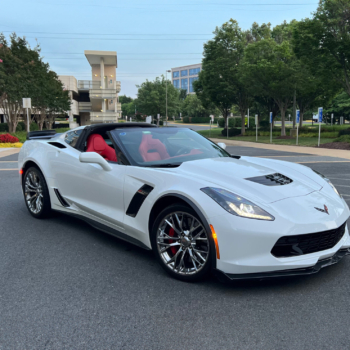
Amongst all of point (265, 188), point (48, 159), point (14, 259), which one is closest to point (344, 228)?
point (265, 188)

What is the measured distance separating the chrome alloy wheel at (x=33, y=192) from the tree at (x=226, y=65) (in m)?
35.3

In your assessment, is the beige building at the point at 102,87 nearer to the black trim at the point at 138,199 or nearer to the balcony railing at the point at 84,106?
the balcony railing at the point at 84,106

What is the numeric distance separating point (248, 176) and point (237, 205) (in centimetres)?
59

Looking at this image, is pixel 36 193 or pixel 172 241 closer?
pixel 172 241

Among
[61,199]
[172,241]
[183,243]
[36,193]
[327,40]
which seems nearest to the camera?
[183,243]

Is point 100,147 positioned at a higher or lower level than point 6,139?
higher

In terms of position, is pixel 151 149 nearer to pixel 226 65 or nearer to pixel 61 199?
pixel 61 199

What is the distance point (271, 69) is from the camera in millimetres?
29609

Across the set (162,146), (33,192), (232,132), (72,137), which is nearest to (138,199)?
(162,146)

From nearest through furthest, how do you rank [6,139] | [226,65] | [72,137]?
[72,137] < [6,139] < [226,65]

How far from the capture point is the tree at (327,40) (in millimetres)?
20500

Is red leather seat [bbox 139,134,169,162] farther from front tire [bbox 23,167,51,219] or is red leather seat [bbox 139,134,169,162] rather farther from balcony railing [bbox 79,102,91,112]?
balcony railing [bbox 79,102,91,112]

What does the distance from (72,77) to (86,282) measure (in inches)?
2893

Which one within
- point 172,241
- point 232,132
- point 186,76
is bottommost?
point 232,132
